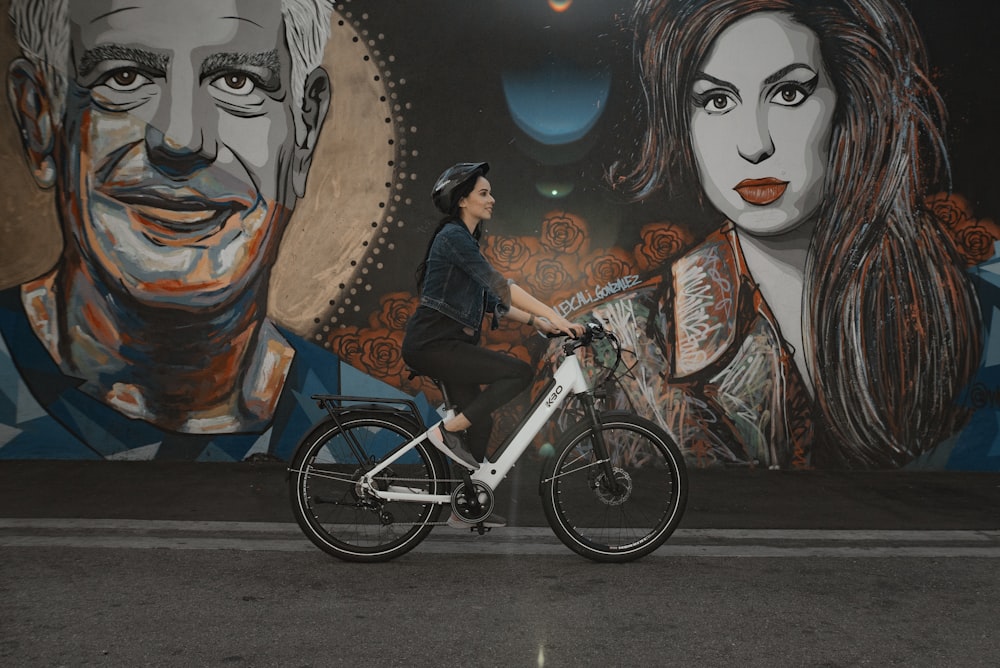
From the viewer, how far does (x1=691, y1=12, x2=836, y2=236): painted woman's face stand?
7.45m

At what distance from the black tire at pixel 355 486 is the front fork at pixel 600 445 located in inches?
29.9

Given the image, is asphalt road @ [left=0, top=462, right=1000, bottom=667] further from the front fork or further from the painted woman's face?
the painted woman's face

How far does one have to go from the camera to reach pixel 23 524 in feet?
17.6

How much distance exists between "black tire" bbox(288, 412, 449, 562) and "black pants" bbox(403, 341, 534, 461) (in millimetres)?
252

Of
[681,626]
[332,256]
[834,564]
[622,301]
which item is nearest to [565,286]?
[622,301]

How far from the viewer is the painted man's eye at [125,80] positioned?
24.3 feet

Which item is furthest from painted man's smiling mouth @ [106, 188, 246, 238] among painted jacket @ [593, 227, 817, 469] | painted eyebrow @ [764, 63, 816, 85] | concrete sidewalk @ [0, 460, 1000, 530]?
painted eyebrow @ [764, 63, 816, 85]

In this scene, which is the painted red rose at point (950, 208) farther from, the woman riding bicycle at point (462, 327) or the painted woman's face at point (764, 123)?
the woman riding bicycle at point (462, 327)

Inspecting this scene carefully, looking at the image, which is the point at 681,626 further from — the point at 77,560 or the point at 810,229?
the point at 810,229

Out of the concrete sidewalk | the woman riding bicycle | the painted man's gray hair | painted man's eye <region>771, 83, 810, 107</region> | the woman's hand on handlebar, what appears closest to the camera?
the woman's hand on handlebar

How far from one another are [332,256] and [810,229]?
3.73 meters

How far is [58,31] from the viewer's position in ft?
24.2

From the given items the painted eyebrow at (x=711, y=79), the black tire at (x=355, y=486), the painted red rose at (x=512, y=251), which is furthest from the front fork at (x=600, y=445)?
the painted eyebrow at (x=711, y=79)

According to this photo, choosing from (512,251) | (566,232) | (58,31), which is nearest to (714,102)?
(566,232)
